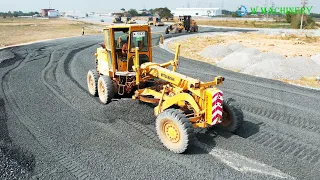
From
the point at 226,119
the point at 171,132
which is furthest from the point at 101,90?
the point at 226,119

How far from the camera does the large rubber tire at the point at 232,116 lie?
662 centimetres

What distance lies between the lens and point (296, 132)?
707 centimetres

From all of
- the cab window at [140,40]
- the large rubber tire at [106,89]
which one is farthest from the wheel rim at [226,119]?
the large rubber tire at [106,89]

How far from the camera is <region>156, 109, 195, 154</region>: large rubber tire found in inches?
226

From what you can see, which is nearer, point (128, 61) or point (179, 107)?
point (179, 107)

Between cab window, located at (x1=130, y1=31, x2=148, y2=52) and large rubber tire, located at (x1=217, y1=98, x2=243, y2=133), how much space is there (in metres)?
2.95

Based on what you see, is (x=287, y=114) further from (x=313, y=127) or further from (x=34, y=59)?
(x=34, y=59)

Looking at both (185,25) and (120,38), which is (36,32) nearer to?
(185,25)

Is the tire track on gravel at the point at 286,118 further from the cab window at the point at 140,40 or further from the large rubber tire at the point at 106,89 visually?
the large rubber tire at the point at 106,89

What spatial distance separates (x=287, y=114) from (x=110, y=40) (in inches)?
214

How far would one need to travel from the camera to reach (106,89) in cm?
854

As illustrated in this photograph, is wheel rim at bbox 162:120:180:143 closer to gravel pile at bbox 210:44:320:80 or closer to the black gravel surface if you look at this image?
the black gravel surface

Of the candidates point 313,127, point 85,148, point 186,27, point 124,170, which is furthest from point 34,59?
point 186,27

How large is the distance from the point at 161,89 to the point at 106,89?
5.91 feet
